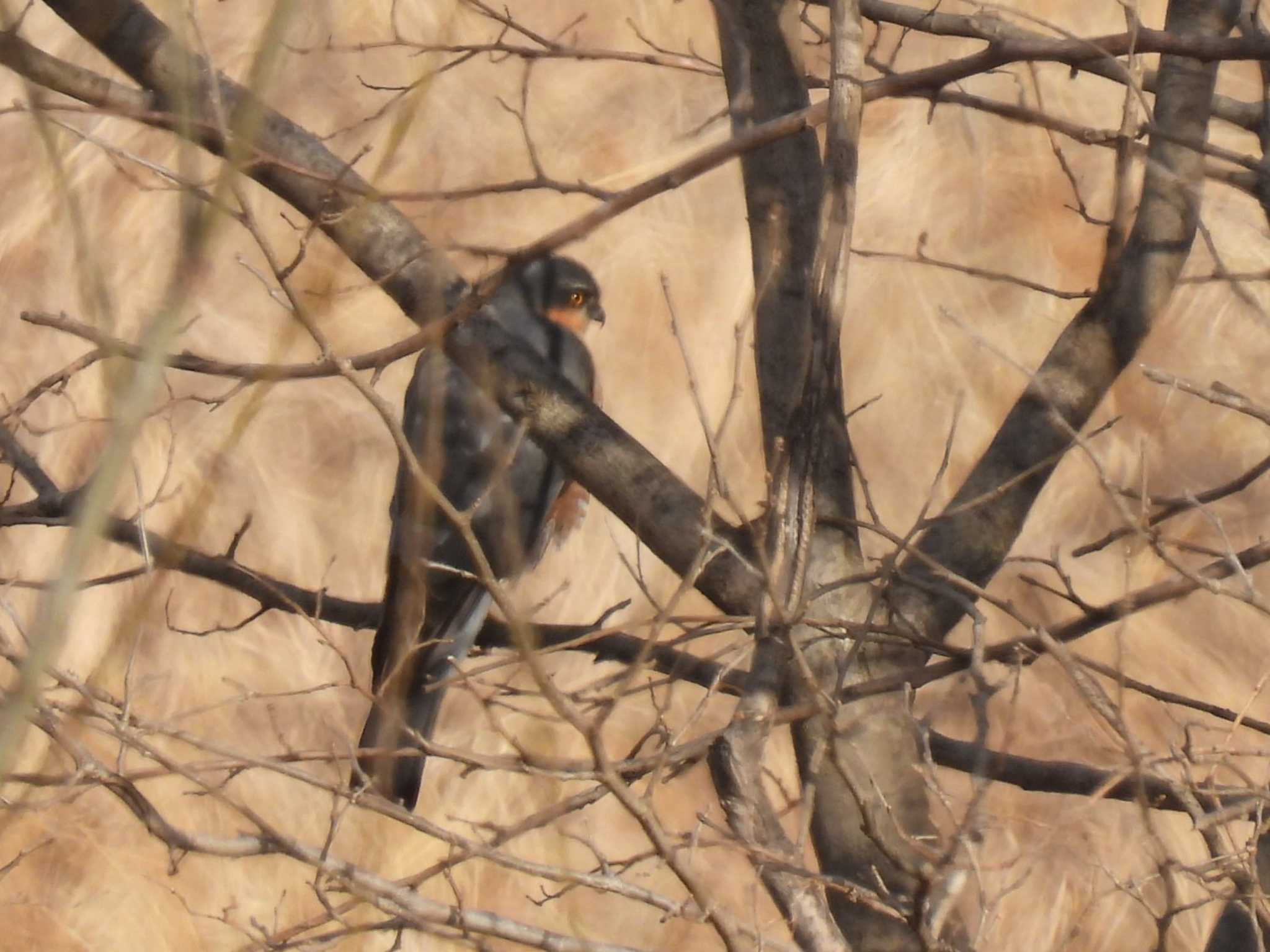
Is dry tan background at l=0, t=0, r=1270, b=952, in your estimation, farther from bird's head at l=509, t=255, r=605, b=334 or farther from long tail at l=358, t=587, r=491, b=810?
long tail at l=358, t=587, r=491, b=810

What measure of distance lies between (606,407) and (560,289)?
1.43 metres

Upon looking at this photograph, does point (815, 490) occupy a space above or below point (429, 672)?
above

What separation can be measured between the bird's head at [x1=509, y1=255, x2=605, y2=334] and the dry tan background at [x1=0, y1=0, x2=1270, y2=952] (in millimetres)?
1165

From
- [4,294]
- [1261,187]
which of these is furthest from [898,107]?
[1261,187]

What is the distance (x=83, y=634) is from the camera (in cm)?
454

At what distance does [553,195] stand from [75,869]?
247 cm

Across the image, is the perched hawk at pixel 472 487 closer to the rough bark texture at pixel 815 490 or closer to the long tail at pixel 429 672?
the long tail at pixel 429 672

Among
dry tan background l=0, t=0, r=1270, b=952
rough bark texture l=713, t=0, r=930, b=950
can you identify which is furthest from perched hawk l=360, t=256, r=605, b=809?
dry tan background l=0, t=0, r=1270, b=952

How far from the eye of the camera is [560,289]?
3090mm

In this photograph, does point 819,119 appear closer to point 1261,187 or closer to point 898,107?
point 1261,187

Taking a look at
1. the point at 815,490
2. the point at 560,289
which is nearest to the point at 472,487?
the point at 560,289

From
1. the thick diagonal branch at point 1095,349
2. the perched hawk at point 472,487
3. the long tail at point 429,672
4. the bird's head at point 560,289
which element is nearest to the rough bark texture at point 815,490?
the thick diagonal branch at point 1095,349

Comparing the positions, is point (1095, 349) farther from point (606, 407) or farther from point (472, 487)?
point (606, 407)

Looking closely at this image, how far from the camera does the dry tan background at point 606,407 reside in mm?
4258
